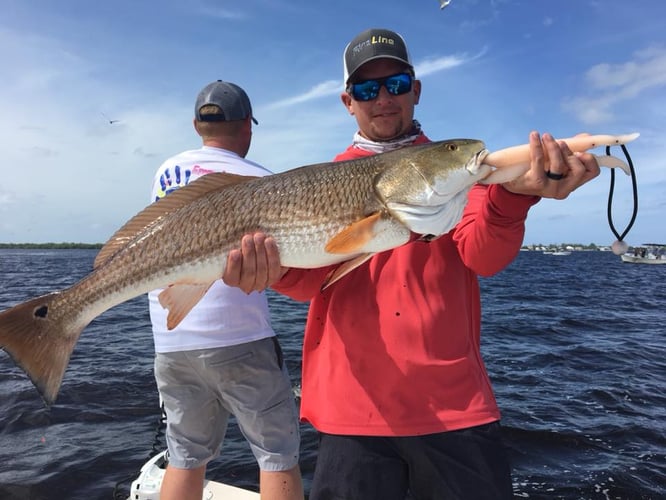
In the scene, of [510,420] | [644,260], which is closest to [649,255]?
[644,260]

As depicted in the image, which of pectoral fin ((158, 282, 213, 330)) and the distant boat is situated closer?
pectoral fin ((158, 282, 213, 330))

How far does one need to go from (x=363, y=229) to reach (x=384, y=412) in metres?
1.01

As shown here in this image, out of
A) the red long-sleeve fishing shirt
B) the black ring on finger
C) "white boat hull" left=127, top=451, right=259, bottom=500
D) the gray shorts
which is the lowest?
"white boat hull" left=127, top=451, right=259, bottom=500

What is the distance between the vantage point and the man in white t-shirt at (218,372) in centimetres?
359

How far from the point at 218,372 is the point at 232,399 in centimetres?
27

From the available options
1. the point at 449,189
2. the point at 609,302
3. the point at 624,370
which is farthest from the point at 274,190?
the point at 609,302

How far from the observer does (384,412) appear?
2527mm

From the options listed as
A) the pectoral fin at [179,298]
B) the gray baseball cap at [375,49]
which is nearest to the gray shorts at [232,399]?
the pectoral fin at [179,298]

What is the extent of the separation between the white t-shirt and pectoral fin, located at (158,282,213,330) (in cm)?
54

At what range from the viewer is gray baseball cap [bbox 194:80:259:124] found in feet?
12.8

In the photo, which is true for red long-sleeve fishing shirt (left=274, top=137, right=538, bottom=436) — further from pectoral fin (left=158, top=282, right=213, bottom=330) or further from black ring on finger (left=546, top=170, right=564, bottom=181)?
pectoral fin (left=158, top=282, right=213, bottom=330)

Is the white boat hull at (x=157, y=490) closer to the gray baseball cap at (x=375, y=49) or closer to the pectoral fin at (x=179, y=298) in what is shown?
the pectoral fin at (x=179, y=298)

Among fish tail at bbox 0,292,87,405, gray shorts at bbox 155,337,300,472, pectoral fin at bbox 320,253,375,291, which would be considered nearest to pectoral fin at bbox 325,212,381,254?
pectoral fin at bbox 320,253,375,291

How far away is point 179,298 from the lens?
3018mm
